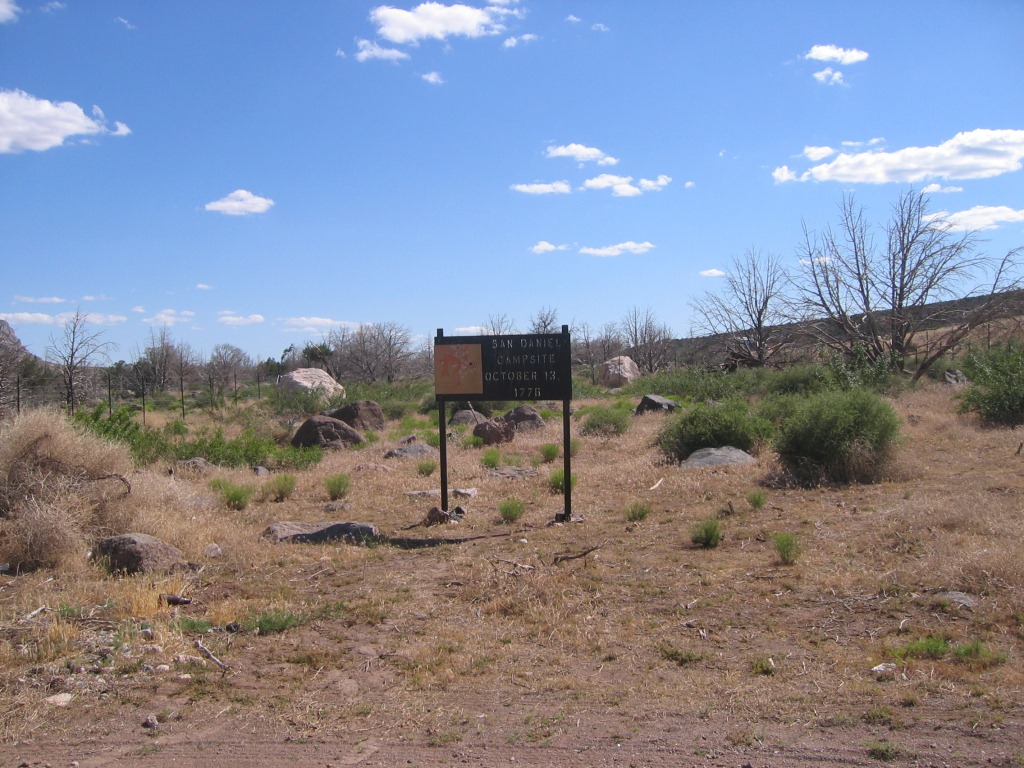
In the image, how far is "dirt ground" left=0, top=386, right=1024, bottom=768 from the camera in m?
4.39

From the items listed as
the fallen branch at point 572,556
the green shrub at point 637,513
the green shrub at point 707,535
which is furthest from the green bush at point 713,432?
the fallen branch at point 572,556

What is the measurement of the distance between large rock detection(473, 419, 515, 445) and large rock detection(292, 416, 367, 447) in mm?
3140

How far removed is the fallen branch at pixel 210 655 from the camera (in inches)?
221

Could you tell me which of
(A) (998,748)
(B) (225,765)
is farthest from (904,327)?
(B) (225,765)

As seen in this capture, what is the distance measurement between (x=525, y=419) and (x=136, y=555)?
1532 cm

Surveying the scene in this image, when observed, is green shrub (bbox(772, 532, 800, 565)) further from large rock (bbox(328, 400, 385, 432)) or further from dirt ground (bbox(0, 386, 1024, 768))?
large rock (bbox(328, 400, 385, 432))

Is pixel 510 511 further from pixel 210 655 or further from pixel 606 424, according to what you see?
pixel 606 424

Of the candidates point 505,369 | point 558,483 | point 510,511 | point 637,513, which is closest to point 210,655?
point 510,511

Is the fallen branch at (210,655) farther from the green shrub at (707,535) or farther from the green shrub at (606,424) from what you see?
the green shrub at (606,424)

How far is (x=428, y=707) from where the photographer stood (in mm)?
4961

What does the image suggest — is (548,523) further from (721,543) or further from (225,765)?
(225,765)

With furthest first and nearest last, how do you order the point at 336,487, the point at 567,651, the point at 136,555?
the point at 336,487 < the point at 136,555 < the point at 567,651

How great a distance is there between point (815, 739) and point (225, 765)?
3.09 m

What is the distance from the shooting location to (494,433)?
20188 mm
